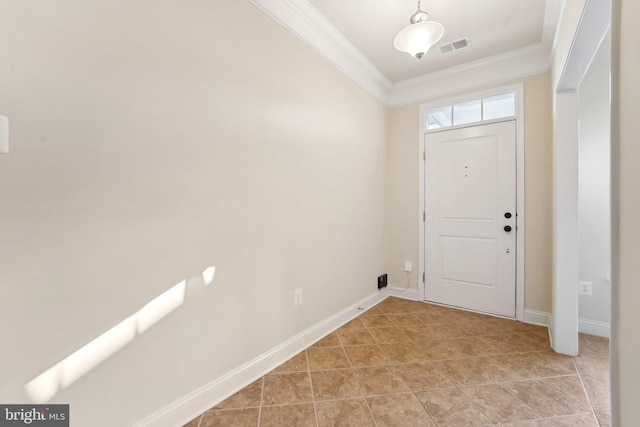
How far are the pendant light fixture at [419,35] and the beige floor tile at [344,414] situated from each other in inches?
90.5

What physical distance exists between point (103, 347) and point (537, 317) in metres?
3.52

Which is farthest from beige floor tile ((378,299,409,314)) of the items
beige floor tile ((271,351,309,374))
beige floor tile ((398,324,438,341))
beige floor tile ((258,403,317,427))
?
beige floor tile ((258,403,317,427))

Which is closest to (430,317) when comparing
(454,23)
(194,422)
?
(194,422)

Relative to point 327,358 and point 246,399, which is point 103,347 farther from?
point 327,358

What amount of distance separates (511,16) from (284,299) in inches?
118

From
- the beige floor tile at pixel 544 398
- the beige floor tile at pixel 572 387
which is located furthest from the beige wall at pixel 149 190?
the beige floor tile at pixel 572 387

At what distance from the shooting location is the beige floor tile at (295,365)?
6.41 feet

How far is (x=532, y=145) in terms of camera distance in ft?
9.10

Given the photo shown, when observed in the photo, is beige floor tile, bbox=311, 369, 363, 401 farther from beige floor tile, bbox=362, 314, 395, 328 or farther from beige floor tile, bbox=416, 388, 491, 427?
beige floor tile, bbox=362, 314, 395, 328

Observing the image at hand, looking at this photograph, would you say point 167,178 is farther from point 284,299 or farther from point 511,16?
point 511,16

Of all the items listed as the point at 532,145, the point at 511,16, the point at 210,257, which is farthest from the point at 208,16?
the point at 532,145

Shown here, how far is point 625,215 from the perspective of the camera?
2.64 ft

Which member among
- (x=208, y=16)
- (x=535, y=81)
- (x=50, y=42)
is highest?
(x=535, y=81)

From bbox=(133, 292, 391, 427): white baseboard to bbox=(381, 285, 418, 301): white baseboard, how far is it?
1.17 meters
